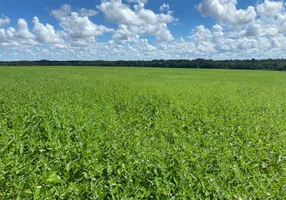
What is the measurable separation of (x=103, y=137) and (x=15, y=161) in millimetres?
2019

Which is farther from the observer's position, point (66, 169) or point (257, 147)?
point (257, 147)

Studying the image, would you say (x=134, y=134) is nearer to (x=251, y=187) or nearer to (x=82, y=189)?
(x=82, y=189)

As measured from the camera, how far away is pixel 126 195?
3027mm

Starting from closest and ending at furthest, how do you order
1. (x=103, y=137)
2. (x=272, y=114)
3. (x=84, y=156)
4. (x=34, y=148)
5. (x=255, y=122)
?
(x=84, y=156) → (x=34, y=148) → (x=103, y=137) → (x=255, y=122) → (x=272, y=114)

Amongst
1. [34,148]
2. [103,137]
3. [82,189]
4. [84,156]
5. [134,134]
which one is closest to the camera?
[82,189]

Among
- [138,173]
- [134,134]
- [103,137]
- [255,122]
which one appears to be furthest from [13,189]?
[255,122]

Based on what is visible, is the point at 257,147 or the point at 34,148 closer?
the point at 34,148

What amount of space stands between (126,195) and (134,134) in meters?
2.74

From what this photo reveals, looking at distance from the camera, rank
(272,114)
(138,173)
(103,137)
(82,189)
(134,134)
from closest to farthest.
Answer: (82,189) < (138,173) < (103,137) < (134,134) < (272,114)

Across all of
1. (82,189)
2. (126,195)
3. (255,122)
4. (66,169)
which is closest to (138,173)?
(126,195)

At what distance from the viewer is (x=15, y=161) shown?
3730 mm

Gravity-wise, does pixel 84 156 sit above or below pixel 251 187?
above

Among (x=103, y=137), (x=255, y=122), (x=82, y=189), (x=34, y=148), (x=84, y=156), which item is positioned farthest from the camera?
(x=255, y=122)

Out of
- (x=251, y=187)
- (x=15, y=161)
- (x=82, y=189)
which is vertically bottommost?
(x=251, y=187)
